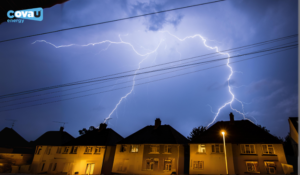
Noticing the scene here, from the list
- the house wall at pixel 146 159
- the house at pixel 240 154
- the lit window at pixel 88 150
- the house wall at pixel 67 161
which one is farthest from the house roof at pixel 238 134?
the lit window at pixel 88 150

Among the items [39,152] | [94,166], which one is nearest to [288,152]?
[94,166]

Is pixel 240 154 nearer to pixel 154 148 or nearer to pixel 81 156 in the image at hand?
pixel 154 148

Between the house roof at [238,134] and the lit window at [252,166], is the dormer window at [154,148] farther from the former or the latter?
the lit window at [252,166]

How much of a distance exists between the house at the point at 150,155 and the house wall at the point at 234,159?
113 inches

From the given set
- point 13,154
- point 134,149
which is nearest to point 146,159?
point 134,149

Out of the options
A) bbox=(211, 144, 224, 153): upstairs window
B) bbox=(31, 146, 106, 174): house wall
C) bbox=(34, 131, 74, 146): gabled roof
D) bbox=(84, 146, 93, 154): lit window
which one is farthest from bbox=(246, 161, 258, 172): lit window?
bbox=(34, 131, 74, 146): gabled roof

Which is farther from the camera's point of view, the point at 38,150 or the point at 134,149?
the point at 38,150

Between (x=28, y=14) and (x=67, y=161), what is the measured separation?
91.3ft

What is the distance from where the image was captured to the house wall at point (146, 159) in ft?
78.3

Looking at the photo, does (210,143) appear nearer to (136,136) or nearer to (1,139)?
(136,136)

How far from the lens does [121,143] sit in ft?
89.9

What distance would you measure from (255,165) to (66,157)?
30470 mm

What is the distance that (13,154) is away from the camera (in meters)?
30.2

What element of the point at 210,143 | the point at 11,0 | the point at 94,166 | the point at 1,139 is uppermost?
the point at 11,0
